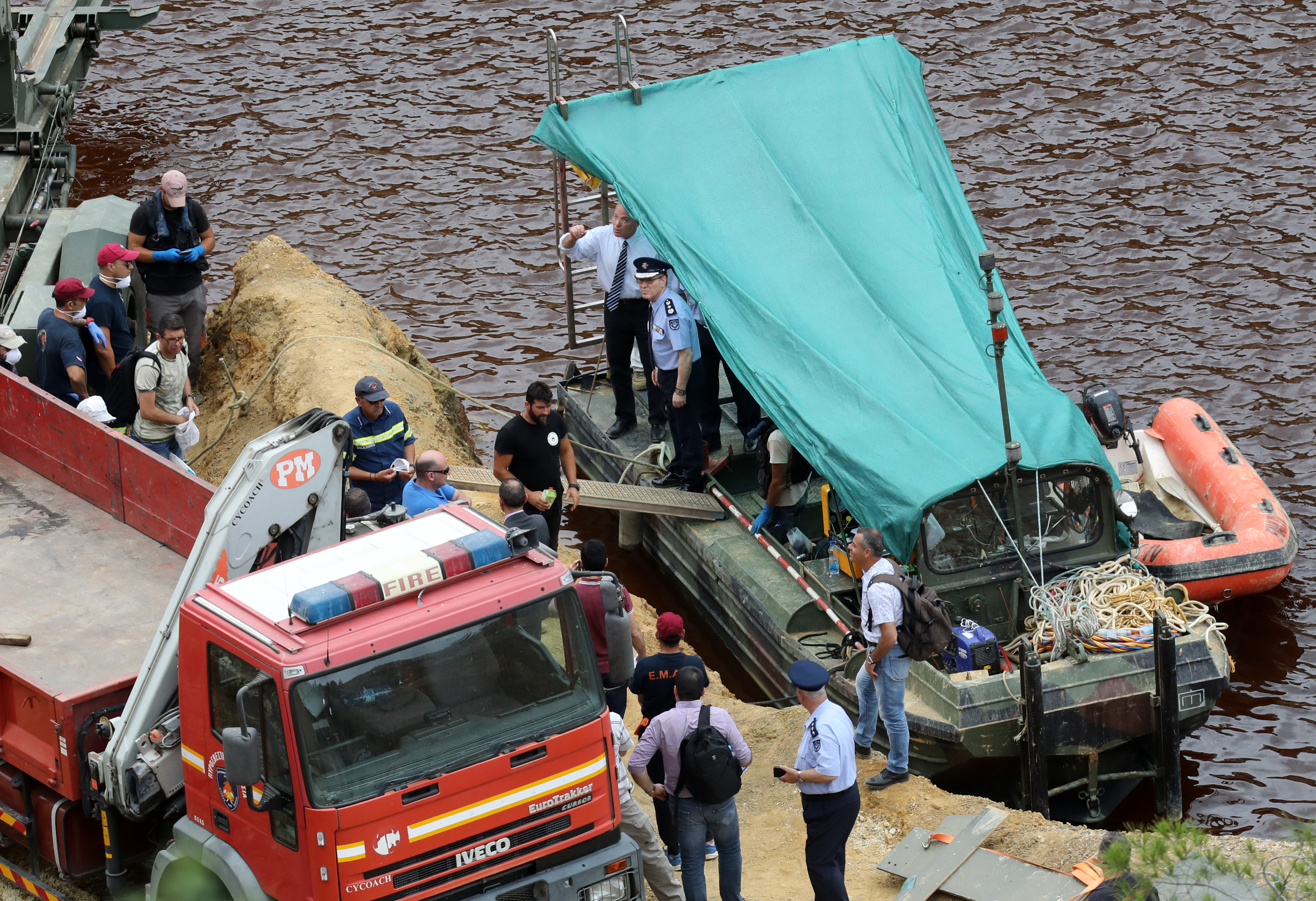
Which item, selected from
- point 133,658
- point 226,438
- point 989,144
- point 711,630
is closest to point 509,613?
point 133,658

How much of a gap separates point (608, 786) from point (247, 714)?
1.64m

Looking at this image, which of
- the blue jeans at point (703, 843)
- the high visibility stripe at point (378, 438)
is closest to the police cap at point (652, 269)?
the high visibility stripe at point (378, 438)

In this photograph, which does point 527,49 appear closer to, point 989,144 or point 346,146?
point 346,146

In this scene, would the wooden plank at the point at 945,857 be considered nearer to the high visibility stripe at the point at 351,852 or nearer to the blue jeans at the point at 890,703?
the blue jeans at the point at 890,703

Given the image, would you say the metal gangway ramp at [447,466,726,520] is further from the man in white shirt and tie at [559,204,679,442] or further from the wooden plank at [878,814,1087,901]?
the wooden plank at [878,814,1087,901]

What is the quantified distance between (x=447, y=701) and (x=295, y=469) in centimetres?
158

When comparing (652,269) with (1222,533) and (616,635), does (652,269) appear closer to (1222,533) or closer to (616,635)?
(1222,533)

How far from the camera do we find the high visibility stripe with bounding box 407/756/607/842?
650 centimetres

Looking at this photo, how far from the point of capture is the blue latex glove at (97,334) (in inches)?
442

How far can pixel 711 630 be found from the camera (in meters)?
12.1

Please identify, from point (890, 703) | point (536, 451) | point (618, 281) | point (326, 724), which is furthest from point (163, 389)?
point (890, 703)

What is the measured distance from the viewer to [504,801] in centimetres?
666

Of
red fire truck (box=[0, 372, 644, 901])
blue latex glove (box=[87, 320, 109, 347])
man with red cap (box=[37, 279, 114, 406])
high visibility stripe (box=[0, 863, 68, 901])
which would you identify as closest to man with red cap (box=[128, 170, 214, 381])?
blue latex glove (box=[87, 320, 109, 347])

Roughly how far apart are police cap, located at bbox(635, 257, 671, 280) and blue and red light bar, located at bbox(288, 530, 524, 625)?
17.1 ft
